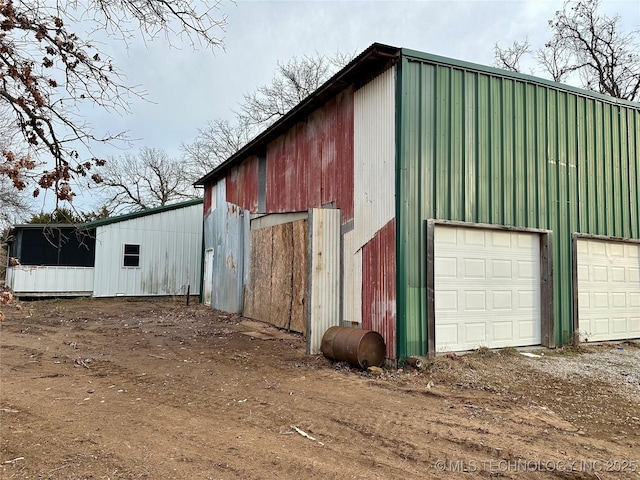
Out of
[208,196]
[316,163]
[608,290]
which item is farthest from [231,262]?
[608,290]

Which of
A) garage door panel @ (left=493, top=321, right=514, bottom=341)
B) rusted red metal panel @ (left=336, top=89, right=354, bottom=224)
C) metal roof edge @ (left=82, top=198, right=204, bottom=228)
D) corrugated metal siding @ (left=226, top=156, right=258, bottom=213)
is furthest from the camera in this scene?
metal roof edge @ (left=82, top=198, right=204, bottom=228)

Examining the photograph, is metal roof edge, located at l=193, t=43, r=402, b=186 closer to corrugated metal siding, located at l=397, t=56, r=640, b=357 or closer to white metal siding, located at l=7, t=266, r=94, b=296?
corrugated metal siding, located at l=397, t=56, r=640, b=357

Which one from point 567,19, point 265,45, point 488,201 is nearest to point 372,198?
point 488,201

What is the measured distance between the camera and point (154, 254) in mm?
20094

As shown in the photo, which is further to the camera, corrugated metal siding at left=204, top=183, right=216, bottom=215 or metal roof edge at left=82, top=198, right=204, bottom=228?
metal roof edge at left=82, top=198, right=204, bottom=228

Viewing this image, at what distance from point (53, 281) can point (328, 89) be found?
1490 cm

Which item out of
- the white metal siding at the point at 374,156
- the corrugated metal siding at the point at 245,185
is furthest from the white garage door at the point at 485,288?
the corrugated metal siding at the point at 245,185

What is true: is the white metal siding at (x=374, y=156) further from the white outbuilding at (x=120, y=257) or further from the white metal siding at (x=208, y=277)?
the white outbuilding at (x=120, y=257)

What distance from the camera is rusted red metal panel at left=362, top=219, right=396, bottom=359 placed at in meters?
7.14

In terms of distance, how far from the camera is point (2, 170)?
291 centimetres

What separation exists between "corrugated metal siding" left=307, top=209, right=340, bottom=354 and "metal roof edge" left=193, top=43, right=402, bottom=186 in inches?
97.7

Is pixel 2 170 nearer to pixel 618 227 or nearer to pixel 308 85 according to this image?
pixel 618 227

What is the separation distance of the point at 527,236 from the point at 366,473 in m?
6.44

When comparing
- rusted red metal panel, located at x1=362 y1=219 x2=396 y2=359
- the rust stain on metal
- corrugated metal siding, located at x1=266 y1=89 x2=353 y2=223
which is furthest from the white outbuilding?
rusted red metal panel, located at x1=362 y1=219 x2=396 y2=359
